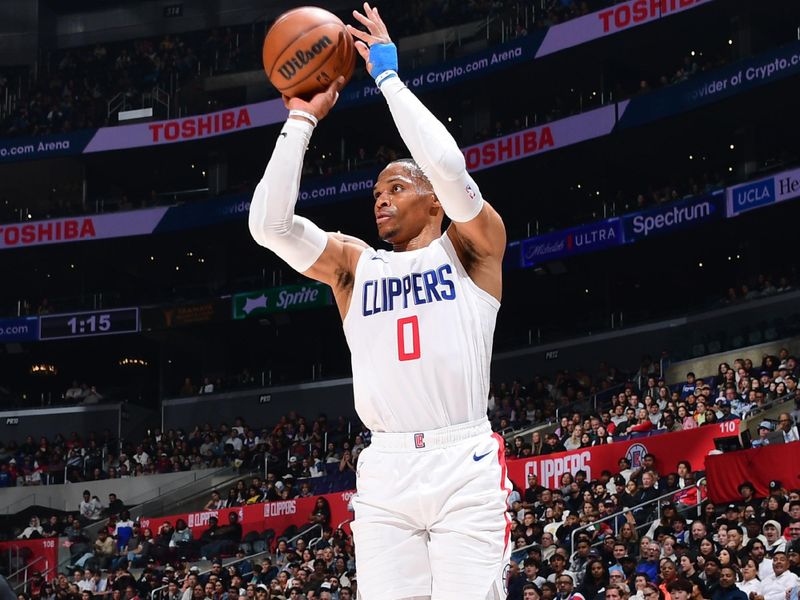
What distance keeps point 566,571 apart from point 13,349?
25.7 m

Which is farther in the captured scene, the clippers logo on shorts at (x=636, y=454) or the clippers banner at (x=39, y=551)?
the clippers banner at (x=39, y=551)

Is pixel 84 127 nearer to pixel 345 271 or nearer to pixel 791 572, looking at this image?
pixel 791 572

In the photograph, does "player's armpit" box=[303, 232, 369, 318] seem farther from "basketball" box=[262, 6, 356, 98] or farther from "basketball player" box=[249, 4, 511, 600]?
"basketball" box=[262, 6, 356, 98]

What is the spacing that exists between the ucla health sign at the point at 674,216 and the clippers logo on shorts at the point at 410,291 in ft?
74.1

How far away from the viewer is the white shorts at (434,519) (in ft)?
14.0

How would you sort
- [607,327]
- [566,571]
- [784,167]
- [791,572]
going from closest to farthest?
1. [791,572]
2. [566,571]
3. [784,167]
4. [607,327]

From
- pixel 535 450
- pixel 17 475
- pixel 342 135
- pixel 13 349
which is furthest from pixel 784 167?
pixel 13 349

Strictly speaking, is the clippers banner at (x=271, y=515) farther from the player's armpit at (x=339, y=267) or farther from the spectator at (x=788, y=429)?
the player's armpit at (x=339, y=267)

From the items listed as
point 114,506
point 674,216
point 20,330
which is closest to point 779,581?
point 674,216

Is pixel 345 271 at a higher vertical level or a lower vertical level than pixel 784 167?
lower

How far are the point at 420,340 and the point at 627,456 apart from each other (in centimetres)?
1410

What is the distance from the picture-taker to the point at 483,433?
4.49 meters

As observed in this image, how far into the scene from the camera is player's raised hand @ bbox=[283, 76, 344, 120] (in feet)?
15.4

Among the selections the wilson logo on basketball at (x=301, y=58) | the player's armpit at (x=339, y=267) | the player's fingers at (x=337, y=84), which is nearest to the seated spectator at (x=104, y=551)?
the player's armpit at (x=339, y=267)
